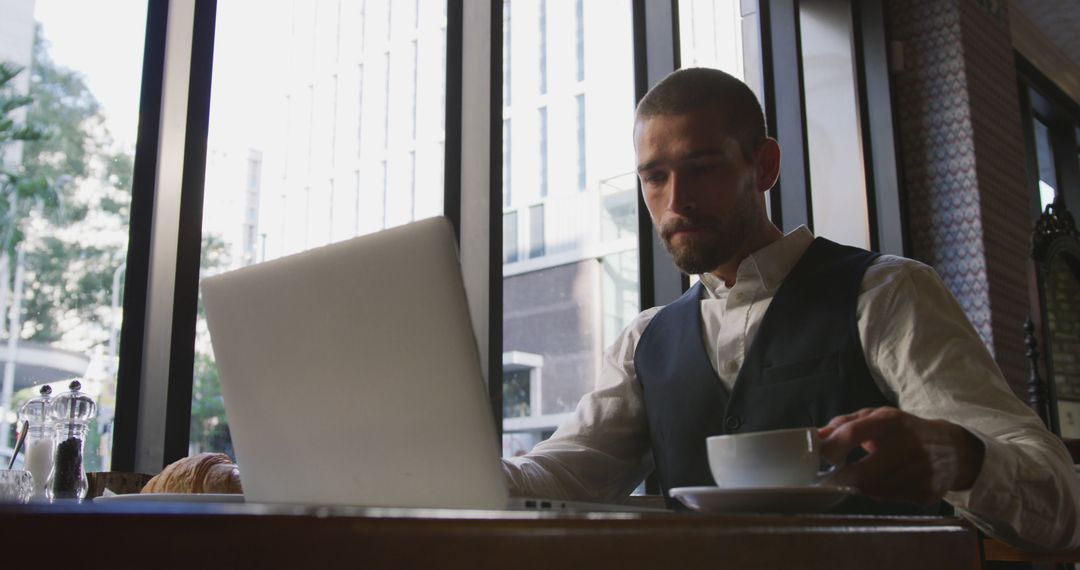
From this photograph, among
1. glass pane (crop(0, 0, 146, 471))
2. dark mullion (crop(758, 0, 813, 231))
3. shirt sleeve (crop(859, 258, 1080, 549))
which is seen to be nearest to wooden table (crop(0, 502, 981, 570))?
shirt sleeve (crop(859, 258, 1080, 549))

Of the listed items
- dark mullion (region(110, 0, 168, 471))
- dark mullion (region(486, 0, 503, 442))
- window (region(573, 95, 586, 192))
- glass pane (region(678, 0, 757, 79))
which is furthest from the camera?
glass pane (region(678, 0, 757, 79))

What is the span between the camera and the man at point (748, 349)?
1.17 m

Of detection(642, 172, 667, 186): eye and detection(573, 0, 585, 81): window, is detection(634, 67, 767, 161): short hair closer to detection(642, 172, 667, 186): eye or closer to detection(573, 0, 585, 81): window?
detection(642, 172, 667, 186): eye

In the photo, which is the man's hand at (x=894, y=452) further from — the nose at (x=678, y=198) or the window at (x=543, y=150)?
the window at (x=543, y=150)

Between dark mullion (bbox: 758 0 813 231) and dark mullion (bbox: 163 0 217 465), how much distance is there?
7.27 ft

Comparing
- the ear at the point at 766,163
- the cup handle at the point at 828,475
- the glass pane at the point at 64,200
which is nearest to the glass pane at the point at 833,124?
the ear at the point at 766,163

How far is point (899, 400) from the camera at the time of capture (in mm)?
1293

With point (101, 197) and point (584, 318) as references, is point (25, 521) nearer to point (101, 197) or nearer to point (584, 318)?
point (101, 197)

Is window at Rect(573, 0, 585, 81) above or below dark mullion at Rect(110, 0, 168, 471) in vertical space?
above

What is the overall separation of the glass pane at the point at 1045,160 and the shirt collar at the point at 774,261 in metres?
4.19

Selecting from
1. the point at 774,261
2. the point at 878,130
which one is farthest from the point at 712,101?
the point at 878,130

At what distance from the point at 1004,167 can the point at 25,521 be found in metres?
4.17

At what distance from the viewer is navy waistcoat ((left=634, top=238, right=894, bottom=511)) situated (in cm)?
136

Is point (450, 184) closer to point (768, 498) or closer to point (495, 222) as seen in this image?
point (495, 222)
